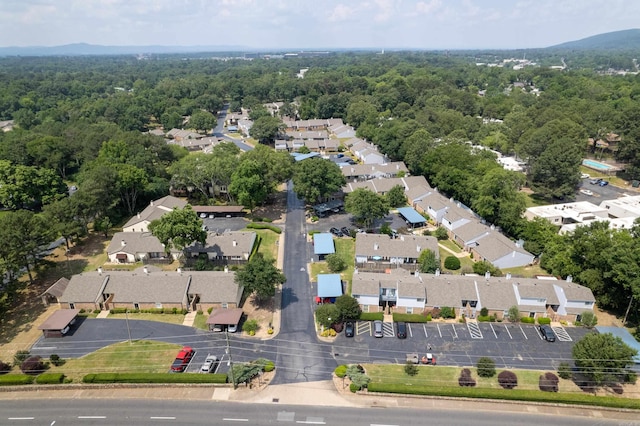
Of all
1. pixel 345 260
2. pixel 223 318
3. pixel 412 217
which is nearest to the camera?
pixel 223 318

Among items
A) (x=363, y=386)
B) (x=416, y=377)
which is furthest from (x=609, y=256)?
(x=363, y=386)

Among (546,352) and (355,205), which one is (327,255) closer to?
(355,205)

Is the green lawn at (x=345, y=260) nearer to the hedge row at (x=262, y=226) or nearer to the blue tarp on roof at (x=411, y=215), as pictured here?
the hedge row at (x=262, y=226)

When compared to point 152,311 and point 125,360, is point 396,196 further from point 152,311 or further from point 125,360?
point 125,360

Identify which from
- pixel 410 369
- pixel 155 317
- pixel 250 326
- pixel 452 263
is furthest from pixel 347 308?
pixel 155 317

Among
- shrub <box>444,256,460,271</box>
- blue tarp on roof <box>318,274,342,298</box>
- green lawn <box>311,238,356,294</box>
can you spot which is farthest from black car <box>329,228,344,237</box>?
shrub <box>444,256,460,271</box>

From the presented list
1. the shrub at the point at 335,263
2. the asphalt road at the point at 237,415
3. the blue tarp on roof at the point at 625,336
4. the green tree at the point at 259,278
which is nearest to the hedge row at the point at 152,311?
the green tree at the point at 259,278
